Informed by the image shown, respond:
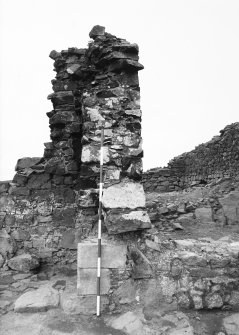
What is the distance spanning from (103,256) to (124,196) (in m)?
0.81

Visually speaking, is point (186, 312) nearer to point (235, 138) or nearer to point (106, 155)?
point (106, 155)

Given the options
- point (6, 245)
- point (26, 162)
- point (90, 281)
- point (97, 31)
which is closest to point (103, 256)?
point (90, 281)

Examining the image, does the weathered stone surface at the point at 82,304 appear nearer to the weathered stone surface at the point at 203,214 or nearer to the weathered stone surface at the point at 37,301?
the weathered stone surface at the point at 37,301

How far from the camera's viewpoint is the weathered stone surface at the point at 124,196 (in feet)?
12.5

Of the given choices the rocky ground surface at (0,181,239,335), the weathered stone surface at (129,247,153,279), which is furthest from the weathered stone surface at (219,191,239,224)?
the weathered stone surface at (129,247,153,279)

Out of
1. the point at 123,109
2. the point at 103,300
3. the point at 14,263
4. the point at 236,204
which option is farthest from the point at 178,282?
the point at 236,204

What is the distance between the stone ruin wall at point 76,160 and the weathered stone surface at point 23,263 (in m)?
0.10

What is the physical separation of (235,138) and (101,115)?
1126 centimetres

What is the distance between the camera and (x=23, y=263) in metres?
5.08

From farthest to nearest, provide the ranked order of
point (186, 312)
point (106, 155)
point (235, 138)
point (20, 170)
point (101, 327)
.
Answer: point (235, 138), point (20, 170), point (106, 155), point (186, 312), point (101, 327)

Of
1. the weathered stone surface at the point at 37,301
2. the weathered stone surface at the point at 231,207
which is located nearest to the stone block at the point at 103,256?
the weathered stone surface at the point at 37,301

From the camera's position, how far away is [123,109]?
4262 mm

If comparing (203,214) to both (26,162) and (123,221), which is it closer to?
(26,162)

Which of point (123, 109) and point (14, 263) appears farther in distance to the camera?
point (14, 263)
